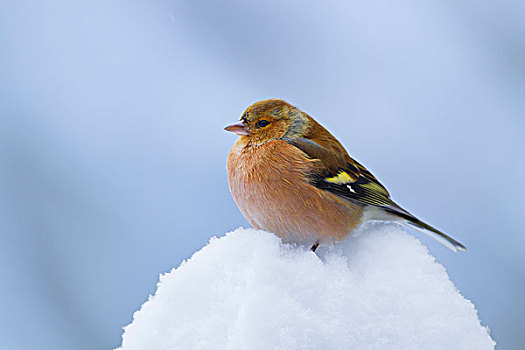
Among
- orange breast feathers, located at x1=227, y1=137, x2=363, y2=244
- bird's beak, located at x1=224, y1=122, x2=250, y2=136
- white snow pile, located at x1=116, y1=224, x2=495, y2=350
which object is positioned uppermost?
bird's beak, located at x1=224, y1=122, x2=250, y2=136

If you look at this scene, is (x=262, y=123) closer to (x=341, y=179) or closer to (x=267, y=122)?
(x=267, y=122)

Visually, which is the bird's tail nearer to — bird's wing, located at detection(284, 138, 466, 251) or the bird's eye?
bird's wing, located at detection(284, 138, 466, 251)

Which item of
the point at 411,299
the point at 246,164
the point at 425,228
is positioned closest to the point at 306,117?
the point at 246,164

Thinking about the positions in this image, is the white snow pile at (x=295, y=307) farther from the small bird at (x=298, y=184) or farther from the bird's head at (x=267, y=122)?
the bird's head at (x=267, y=122)

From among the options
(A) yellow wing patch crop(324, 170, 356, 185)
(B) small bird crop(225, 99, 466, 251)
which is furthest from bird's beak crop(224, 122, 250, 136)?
(A) yellow wing patch crop(324, 170, 356, 185)

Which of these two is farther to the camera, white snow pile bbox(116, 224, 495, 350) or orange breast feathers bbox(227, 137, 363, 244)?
orange breast feathers bbox(227, 137, 363, 244)

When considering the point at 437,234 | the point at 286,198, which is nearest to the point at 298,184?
the point at 286,198
